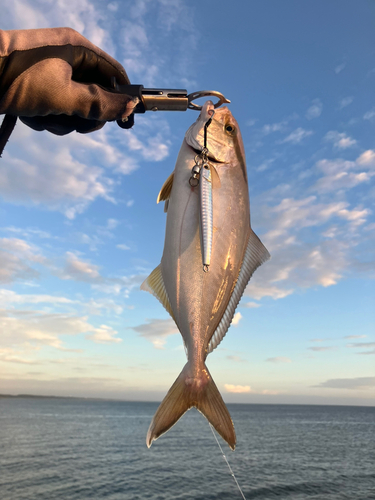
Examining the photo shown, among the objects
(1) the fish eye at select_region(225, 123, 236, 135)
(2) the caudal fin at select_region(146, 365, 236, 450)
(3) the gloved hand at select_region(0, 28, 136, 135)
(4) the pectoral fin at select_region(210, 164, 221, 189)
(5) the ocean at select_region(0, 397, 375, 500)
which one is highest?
(1) the fish eye at select_region(225, 123, 236, 135)

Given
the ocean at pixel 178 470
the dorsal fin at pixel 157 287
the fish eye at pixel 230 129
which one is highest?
the fish eye at pixel 230 129

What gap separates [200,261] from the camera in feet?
11.5

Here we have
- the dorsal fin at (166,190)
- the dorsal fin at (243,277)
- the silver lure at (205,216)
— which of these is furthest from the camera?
the dorsal fin at (166,190)

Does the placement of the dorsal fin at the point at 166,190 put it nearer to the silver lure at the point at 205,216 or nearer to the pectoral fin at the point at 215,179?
the pectoral fin at the point at 215,179

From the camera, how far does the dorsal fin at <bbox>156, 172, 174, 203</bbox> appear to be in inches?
156

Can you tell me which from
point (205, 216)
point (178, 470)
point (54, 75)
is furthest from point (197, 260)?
point (178, 470)

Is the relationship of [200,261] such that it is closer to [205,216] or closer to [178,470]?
[205,216]

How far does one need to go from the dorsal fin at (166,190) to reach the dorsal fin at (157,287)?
0.76 meters

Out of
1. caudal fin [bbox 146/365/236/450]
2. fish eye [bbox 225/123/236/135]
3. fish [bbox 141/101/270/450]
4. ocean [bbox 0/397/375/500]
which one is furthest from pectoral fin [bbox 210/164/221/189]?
ocean [bbox 0/397/375/500]

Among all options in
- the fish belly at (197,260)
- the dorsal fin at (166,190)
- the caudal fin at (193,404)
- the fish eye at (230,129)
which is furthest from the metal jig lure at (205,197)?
the caudal fin at (193,404)

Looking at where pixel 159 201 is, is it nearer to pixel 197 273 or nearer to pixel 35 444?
pixel 197 273

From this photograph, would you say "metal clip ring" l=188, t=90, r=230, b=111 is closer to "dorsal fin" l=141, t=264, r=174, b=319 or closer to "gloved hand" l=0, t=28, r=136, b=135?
"gloved hand" l=0, t=28, r=136, b=135

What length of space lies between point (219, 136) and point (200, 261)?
1438 mm

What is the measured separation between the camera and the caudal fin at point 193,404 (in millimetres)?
3041
